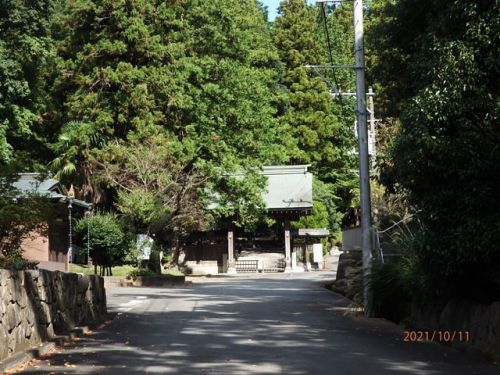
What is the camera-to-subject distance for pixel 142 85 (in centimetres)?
3656

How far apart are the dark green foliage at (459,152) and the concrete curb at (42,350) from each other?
623 centimetres

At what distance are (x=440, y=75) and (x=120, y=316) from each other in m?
9.31

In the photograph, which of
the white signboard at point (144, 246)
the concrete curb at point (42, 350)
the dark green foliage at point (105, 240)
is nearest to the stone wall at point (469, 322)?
the concrete curb at point (42, 350)

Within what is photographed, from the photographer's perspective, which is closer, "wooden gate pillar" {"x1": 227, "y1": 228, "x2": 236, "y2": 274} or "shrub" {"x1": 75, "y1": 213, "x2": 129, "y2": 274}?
"shrub" {"x1": 75, "y1": 213, "x2": 129, "y2": 274}

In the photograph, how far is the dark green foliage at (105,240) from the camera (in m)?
30.1

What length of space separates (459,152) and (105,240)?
2247 centimetres

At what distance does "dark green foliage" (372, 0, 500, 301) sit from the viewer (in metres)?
9.96

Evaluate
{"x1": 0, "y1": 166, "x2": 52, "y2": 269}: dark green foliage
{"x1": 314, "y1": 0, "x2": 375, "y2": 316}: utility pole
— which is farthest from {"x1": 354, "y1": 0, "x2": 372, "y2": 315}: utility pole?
{"x1": 0, "y1": 166, "x2": 52, "y2": 269}: dark green foliage

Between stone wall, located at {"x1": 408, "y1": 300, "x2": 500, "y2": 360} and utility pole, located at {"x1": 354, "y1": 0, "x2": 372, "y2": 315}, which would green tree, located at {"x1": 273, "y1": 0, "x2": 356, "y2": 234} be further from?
stone wall, located at {"x1": 408, "y1": 300, "x2": 500, "y2": 360}

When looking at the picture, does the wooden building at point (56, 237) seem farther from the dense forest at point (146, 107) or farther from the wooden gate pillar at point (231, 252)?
the wooden gate pillar at point (231, 252)

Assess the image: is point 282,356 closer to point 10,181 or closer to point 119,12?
point 10,181
